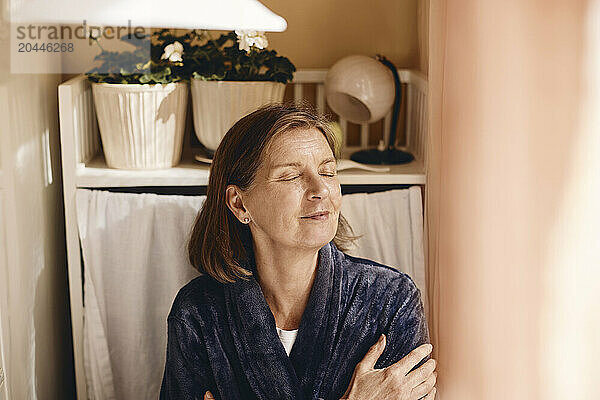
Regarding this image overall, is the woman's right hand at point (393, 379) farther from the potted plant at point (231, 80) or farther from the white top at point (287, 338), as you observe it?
the potted plant at point (231, 80)

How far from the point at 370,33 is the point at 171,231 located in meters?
0.82

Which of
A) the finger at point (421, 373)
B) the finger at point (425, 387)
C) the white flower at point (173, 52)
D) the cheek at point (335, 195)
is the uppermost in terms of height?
the white flower at point (173, 52)

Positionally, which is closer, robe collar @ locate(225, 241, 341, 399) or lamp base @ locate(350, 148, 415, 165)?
robe collar @ locate(225, 241, 341, 399)

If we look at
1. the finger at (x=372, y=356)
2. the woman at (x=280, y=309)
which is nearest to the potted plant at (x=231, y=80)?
the woman at (x=280, y=309)

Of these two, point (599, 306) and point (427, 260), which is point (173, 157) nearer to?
point (427, 260)

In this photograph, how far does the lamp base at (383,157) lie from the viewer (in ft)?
5.64

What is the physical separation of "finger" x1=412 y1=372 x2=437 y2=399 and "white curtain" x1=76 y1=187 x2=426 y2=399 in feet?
0.99

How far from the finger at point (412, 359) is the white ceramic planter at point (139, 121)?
71cm

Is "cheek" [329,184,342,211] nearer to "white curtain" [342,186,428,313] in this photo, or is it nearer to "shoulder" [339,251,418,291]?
"shoulder" [339,251,418,291]

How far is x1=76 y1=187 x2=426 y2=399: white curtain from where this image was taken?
1532 mm

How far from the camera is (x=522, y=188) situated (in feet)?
4.01

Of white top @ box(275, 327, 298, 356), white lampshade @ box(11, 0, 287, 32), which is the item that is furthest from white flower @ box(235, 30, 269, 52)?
white top @ box(275, 327, 298, 356)

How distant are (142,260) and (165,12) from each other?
1.80ft

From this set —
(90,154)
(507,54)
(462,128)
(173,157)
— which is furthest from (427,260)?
(90,154)
